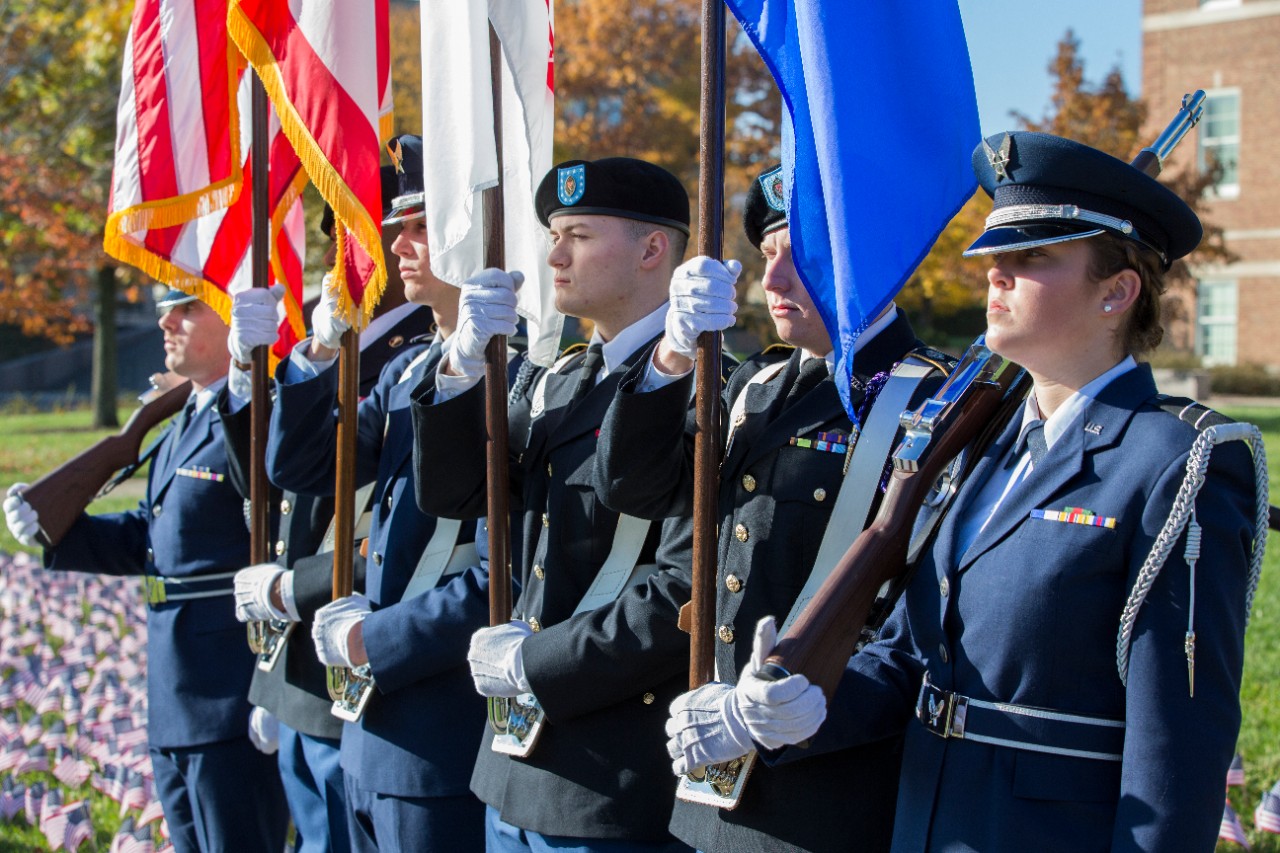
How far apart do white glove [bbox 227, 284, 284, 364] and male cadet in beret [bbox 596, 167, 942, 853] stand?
180cm

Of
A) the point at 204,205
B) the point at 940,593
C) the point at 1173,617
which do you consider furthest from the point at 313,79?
the point at 1173,617

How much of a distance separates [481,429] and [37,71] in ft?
48.1

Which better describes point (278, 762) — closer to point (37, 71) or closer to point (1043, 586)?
point (1043, 586)

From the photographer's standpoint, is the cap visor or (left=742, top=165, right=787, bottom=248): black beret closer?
the cap visor

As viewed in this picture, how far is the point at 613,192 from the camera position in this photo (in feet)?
11.3

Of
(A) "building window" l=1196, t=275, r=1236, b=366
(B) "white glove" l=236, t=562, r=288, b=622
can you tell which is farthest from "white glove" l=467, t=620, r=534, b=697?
(A) "building window" l=1196, t=275, r=1236, b=366

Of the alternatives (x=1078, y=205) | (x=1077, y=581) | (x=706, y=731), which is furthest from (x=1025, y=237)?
(x=706, y=731)

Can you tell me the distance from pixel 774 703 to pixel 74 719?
5.03 metres

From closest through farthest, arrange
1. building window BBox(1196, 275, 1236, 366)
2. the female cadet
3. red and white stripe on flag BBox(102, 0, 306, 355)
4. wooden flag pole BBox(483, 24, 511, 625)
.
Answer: the female cadet < wooden flag pole BBox(483, 24, 511, 625) < red and white stripe on flag BBox(102, 0, 306, 355) < building window BBox(1196, 275, 1236, 366)

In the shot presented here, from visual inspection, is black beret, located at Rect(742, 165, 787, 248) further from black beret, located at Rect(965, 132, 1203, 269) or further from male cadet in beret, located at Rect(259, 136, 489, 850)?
male cadet in beret, located at Rect(259, 136, 489, 850)

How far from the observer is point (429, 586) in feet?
12.5

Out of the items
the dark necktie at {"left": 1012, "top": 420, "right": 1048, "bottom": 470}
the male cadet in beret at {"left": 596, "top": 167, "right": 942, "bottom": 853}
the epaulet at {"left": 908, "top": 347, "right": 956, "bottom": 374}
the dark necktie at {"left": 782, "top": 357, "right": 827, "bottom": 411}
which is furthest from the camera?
the dark necktie at {"left": 782, "top": 357, "right": 827, "bottom": 411}

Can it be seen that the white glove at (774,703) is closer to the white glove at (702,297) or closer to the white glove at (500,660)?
the white glove at (702,297)

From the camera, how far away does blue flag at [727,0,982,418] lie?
106 inches
